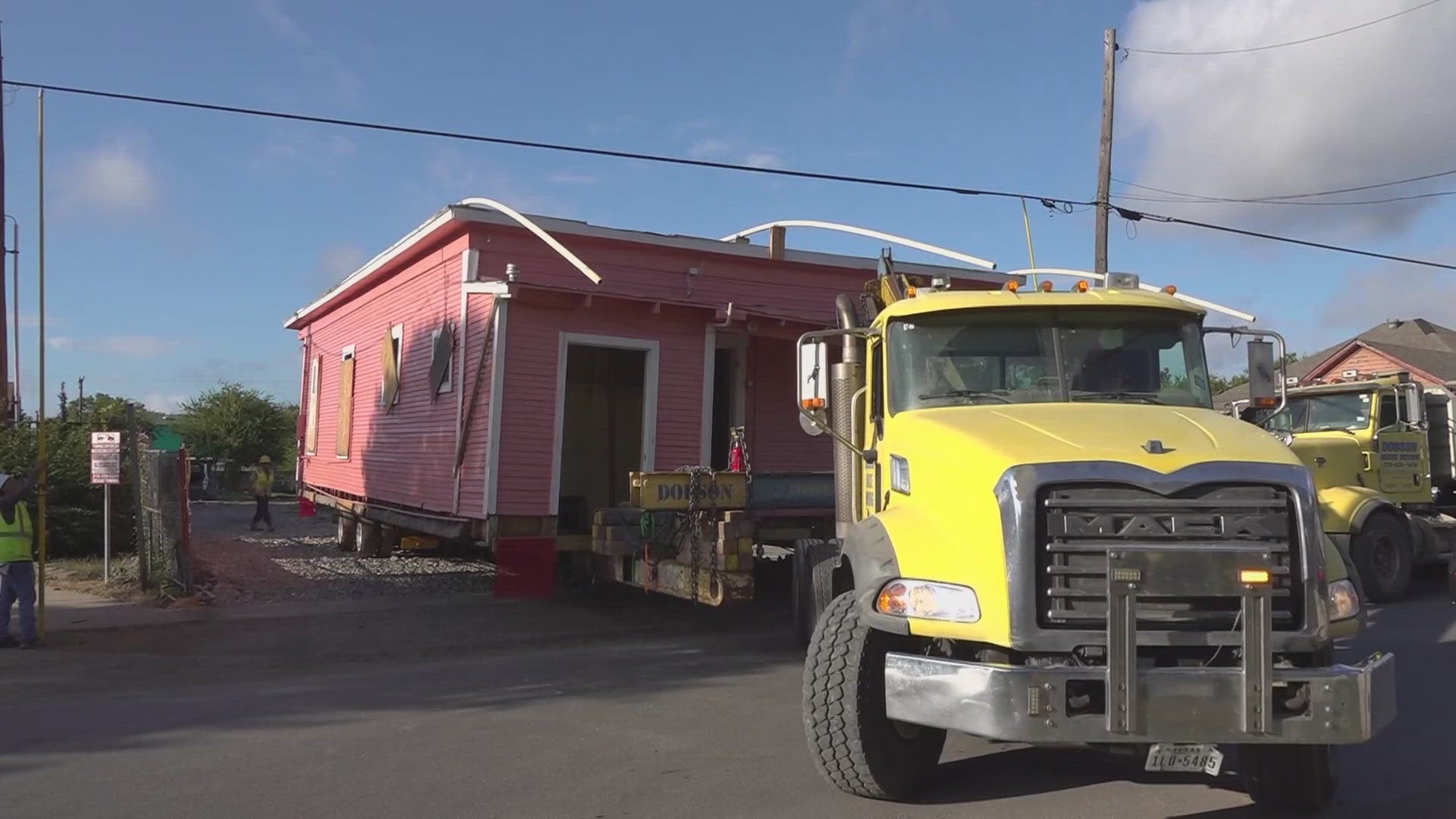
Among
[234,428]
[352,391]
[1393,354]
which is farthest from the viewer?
[234,428]

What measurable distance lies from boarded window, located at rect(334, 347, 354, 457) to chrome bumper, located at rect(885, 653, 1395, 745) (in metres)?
15.2

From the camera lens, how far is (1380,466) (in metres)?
13.4

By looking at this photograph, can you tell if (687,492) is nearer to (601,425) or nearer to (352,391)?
(601,425)

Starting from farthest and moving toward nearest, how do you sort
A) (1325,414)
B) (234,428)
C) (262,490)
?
(234,428) < (262,490) < (1325,414)

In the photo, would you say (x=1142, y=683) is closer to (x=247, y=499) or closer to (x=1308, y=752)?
(x=1308, y=752)

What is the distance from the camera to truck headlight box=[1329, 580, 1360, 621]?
470 cm

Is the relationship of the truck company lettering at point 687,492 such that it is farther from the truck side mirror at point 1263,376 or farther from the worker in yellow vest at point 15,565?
the worker in yellow vest at point 15,565

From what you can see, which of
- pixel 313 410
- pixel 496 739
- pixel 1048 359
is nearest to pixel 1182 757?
pixel 1048 359

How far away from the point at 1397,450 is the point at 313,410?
58.8 ft

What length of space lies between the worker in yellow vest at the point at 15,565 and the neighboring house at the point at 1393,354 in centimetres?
2271

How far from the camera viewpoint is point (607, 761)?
6.12 metres

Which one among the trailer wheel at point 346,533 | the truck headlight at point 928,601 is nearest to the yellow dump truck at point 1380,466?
the truck headlight at point 928,601

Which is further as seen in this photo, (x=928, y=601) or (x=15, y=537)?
(x=15, y=537)

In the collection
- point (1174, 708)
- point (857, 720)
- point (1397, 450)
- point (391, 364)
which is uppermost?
point (391, 364)
